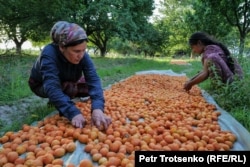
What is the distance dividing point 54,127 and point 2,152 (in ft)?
1.82

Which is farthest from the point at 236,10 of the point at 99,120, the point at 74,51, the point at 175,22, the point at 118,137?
the point at 175,22

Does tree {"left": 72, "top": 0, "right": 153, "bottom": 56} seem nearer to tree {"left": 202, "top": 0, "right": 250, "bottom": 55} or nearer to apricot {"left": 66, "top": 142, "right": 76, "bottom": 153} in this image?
tree {"left": 202, "top": 0, "right": 250, "bottom": 55}

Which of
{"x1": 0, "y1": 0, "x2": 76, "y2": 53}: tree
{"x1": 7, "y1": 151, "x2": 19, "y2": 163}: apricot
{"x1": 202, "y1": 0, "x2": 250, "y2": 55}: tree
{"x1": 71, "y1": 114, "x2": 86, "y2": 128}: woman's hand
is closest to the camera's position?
{"x1": 7, "y1": 151, "x2": 19, "y2": 163}: apricot

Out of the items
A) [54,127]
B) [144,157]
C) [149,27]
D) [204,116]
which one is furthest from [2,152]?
[149,27]

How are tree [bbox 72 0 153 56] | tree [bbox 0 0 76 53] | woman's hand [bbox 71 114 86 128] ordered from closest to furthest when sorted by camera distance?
1. woman's hand [bbox 71 114 86 128]
2. tree [bbox 0 0 76 53]
3. tree [bbox 72 0 153 56]

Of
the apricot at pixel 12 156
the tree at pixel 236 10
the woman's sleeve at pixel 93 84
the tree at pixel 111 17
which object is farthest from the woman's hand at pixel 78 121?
the tree at pixel 111 17

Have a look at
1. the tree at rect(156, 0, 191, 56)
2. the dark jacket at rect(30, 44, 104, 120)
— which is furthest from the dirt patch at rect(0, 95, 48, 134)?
the tree at rect(156, 0, 191, 56)

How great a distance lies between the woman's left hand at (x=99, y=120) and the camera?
2.59 metres

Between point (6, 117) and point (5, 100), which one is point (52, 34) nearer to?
point (6, 117)

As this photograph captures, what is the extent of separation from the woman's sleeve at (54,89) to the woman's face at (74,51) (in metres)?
0.17

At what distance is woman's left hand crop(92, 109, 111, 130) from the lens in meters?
2.59

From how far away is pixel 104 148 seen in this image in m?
2.15

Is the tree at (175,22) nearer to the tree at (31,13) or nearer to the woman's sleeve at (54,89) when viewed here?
the tree at (31,13)

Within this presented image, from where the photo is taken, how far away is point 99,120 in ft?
8.55
